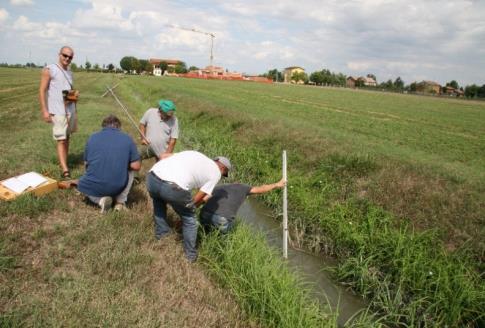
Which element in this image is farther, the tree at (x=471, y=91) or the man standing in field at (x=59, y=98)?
the tree at (x=471, y=91)

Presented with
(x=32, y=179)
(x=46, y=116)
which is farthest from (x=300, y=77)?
(x=32, y=179)

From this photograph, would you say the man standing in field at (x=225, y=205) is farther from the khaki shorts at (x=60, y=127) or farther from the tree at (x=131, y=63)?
the tree at (x=131, y=63)

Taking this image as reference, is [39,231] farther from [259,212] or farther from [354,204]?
[354,204]

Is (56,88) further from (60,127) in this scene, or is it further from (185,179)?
(185,179)

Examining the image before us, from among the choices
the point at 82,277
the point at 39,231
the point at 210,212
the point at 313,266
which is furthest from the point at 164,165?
the point at 313,266

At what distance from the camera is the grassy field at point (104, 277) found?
3.37 metres

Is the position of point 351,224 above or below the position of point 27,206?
below

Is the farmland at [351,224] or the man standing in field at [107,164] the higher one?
the man standing in field at [107,164]

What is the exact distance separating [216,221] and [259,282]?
1.09 meters

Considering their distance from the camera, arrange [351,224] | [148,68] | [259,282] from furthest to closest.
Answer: [148,68], [351,224], [259,282]

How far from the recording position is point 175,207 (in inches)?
178

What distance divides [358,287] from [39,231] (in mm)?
4308

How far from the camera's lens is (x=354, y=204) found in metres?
7.11

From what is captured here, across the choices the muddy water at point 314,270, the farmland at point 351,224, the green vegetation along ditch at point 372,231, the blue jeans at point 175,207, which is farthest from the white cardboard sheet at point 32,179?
the green vegetation along ditch at point 372,231
